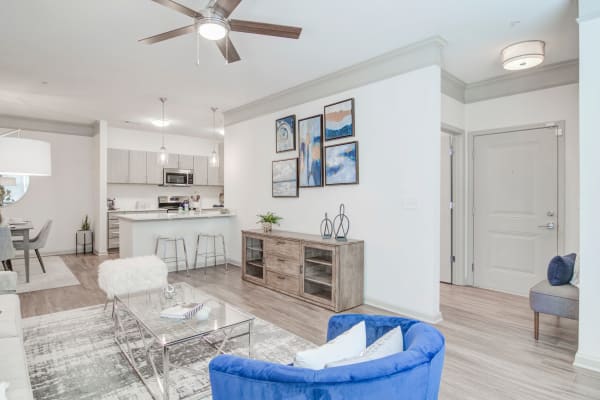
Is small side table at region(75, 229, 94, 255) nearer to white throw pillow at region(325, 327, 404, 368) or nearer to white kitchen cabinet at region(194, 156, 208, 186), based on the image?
white kitchen cabinet at region(194, 156, 208, 186)

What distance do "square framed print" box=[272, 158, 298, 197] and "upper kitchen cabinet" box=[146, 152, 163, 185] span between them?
396 centimetres

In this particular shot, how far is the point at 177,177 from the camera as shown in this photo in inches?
319

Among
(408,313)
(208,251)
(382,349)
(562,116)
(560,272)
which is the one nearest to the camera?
(382,349)

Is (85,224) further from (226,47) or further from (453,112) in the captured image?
(453,112)

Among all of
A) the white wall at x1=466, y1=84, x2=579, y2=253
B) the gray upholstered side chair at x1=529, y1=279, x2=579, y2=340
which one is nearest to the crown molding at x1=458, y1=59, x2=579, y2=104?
the white wall at x1=466, y1=84, x2=579, y2=253

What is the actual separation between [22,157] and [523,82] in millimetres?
5549

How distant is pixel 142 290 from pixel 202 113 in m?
3.94

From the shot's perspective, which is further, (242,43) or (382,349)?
(242,43)

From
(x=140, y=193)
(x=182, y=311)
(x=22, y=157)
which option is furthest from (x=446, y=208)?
(x=140, y=193)

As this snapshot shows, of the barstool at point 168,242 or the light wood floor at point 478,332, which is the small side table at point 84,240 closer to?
the light wood floor at point 478,332

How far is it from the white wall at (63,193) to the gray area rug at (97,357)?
435 cm

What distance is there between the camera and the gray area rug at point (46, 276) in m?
4.51

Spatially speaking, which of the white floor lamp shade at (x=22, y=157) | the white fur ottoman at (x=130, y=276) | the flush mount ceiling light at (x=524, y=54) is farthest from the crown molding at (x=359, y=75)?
the white floor lamp shade at (x=22, y=157)

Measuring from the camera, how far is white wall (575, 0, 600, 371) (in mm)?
2395
